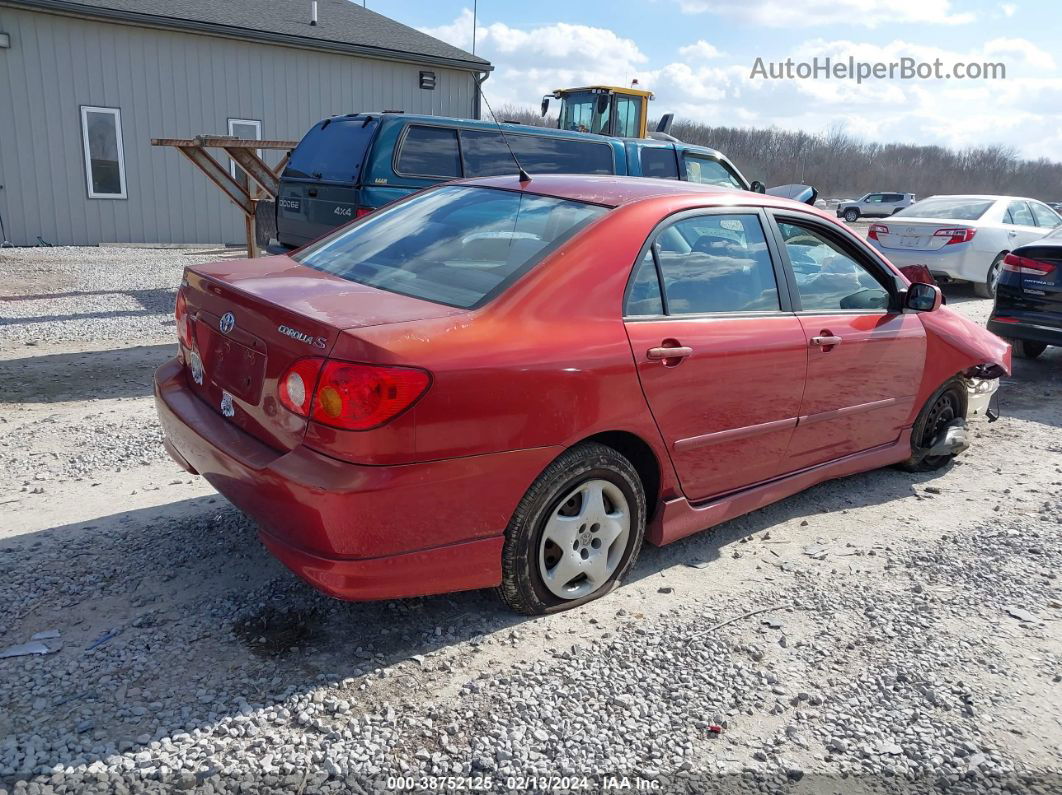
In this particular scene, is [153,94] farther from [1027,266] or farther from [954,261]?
[1027,266]

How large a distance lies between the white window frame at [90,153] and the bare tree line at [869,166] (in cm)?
4711

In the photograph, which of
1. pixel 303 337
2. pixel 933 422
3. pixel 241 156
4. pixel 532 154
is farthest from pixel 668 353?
pixel 241 156

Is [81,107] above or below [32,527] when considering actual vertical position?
above

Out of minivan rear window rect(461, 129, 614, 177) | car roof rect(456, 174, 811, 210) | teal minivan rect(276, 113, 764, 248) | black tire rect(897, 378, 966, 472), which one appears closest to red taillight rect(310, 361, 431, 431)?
car roof rect(456, 174, 811, 210)

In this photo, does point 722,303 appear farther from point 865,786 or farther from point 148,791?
point 148,791

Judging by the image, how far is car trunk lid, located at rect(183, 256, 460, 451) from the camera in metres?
2.66

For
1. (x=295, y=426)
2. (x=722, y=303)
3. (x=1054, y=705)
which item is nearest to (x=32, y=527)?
(x=295, y=426)

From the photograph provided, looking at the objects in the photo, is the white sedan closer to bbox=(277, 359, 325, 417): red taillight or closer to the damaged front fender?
the damaged front fender

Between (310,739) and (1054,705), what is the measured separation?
248 centimetres

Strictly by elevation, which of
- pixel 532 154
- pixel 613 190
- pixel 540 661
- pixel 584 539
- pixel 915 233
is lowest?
pixel 540 661

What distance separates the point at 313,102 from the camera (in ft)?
54.5

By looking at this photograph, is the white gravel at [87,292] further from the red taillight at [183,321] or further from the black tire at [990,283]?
the black tire at [990,283]

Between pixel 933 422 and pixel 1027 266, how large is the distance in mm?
3523

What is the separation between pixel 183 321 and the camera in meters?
3.41
